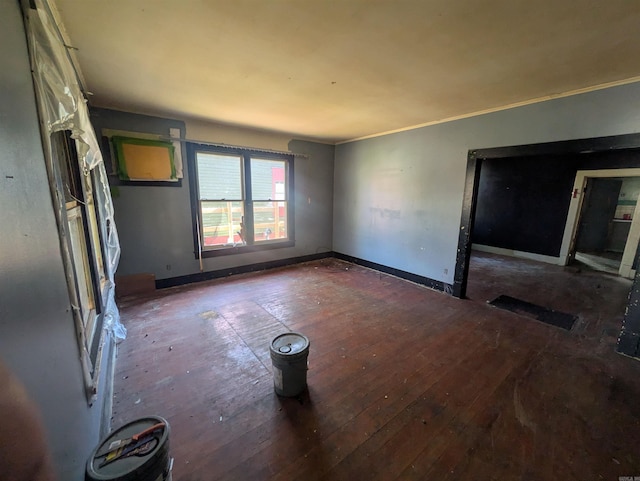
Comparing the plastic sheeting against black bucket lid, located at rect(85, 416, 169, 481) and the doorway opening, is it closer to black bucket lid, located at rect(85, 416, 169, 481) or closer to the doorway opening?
black bucket lid, located at rect(85, 416, 169, 481)

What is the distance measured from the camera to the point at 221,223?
4.29 meters

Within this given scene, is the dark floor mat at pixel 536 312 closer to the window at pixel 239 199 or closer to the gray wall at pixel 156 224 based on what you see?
the window at pixel 239 199

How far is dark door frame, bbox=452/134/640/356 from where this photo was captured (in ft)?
7.44

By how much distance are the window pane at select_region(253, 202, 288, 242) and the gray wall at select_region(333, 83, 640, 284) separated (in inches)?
47.8

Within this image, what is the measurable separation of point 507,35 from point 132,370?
3634 millimetres

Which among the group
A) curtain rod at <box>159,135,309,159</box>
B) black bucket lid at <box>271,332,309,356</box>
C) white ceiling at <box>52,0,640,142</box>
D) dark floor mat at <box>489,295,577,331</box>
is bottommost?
dark floor mat at <box>489,295,577,331</box>

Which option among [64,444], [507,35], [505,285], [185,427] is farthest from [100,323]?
[505,285]

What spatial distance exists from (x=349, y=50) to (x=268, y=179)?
3.07 meters

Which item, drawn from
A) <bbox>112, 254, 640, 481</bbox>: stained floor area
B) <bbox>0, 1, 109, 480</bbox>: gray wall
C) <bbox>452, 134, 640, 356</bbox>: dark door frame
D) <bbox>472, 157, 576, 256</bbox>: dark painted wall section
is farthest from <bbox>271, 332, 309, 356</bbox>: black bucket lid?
<bbox>472, 157, 576, 256</bbox>: dark painted wall section

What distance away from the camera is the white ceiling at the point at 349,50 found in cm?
144

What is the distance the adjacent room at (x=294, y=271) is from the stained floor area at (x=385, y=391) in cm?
2

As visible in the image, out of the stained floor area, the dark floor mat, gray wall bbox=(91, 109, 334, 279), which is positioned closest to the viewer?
the stained floor area

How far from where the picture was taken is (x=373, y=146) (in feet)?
14.9

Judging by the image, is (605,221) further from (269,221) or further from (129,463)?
(129,463)
